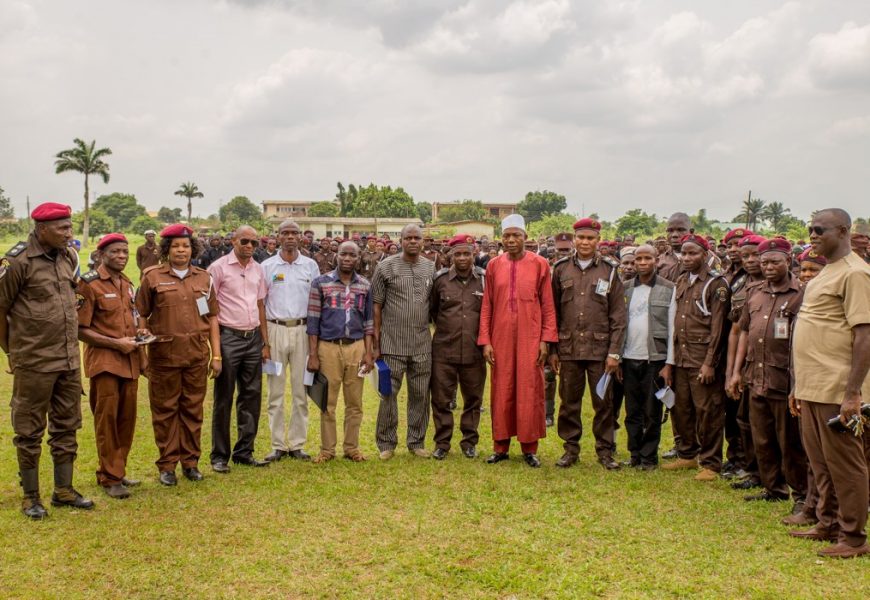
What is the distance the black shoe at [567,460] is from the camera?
6476 millimetres

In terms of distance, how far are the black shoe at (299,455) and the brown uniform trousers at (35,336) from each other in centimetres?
212

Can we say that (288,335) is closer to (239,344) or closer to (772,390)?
(239,344)

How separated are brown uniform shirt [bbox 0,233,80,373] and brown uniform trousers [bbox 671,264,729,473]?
499 centimetres

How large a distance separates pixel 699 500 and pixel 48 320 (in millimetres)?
5070

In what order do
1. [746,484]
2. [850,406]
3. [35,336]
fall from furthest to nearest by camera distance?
[746,484] < [35,336] < [850,406]

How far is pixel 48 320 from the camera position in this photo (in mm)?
5043

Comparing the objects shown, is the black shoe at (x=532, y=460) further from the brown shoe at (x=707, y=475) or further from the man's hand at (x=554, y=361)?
the brown shoe at (x=707, y=475)

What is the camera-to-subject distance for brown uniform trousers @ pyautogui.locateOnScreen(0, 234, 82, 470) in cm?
497

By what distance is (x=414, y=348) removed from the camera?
6660mm

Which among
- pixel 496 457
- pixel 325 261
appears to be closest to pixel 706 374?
pixel 496 457

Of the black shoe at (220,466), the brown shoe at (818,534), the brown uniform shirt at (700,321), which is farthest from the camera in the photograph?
the black shoe at (220,466)

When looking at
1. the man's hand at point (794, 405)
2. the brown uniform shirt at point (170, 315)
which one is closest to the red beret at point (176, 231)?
the brown uniform shirt at point (170, 315)

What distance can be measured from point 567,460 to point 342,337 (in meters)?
2.35

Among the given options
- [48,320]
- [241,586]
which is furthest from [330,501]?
[48,320]
